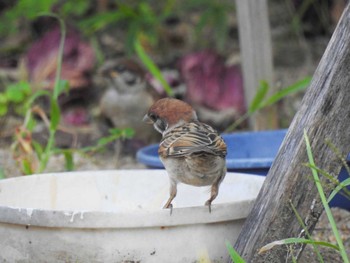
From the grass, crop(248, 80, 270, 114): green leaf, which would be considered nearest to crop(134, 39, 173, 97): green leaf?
crop(248, 80, 270, 114): green leaf

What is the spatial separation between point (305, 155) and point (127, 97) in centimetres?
314

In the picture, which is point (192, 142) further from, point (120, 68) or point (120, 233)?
point (120, 68)

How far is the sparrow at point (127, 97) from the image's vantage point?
18.5 ft

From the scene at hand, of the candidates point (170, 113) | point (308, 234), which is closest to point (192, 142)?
point (170, 113)

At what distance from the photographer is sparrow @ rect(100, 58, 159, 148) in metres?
5.64

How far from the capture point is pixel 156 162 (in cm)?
401

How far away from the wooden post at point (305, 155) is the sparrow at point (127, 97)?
9.68 feet

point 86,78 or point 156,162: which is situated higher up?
point 86,78

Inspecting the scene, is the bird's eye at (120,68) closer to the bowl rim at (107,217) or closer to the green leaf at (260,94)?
the green leaf at (260,94)

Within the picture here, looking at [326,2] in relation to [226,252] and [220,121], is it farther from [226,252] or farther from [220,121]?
[226,252]

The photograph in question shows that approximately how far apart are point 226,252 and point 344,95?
0.68m

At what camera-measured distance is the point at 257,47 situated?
528cm

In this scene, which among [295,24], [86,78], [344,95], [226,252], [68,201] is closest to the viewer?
[344,95]

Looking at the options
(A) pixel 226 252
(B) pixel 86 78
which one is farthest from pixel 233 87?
(A) pixel 226 252
